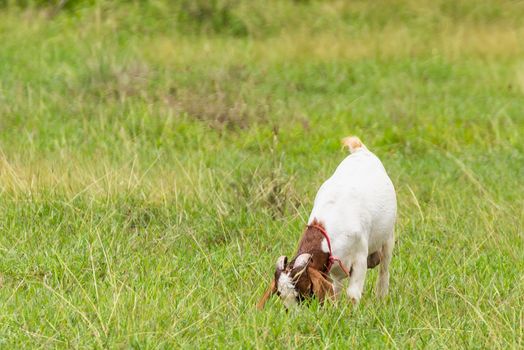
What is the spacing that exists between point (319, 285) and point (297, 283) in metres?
0.10

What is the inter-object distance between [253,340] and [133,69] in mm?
7001

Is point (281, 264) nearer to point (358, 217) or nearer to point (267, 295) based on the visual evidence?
point (267, 295)

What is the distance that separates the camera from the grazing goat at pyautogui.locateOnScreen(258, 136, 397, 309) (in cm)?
476

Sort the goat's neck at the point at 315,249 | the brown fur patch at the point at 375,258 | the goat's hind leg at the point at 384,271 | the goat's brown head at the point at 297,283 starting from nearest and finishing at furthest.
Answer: the goat's brown head at the point at 297,283
the goat's neck at the point at 315,249
the goat's hind leg at the point at 384,271
the brown fur patch at the point at 375,258

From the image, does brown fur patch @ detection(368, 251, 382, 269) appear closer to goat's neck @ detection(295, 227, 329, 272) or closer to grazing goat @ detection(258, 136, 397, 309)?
grazing goat @ detection(258, 136, 397, 309)

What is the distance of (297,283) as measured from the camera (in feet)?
15.5

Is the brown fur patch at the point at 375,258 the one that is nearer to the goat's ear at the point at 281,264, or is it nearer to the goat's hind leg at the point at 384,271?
the goat's hind leg at the point at 384,271

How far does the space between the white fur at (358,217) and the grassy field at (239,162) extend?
0.20 m

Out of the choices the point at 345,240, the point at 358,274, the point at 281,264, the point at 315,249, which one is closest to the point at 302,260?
the point at 281,264

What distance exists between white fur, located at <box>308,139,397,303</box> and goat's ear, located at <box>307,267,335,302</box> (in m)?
0.23

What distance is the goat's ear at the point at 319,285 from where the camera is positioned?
4742mm

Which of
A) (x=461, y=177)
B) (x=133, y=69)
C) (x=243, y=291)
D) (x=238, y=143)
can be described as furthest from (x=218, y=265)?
(x=133, y=69)

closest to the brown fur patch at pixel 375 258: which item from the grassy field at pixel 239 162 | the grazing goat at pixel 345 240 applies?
the grazing goat at pixel 345 240

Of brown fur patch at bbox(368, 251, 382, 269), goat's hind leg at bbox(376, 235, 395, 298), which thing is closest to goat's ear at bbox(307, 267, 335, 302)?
goat's hind leg at bbox(376, 235, 395, 298)
